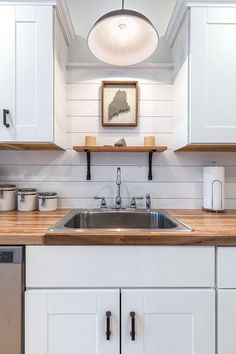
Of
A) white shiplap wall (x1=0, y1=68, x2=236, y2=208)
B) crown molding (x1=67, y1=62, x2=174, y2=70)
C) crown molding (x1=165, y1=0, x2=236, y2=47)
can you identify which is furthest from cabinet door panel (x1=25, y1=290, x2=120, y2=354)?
crown molding (x1=165, y1=0, x2=236, y2=47)

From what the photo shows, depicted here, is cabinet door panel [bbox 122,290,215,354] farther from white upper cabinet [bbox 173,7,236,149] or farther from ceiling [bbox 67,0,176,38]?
ceiling [bbox 67,0,176,38]

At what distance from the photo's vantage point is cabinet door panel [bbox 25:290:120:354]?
3.45ft

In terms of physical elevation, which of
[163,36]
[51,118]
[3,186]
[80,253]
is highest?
[163,36]

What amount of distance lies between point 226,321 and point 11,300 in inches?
35.5

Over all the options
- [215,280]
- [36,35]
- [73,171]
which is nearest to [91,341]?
[215,280]

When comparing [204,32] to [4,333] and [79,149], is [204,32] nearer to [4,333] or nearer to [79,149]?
[79,149]

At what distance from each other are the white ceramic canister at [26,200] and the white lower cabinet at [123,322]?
0.68 metres

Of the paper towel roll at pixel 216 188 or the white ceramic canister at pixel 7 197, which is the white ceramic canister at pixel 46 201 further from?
the paper towel roll at pixel 216 188

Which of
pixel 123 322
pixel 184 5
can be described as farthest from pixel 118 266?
pixel 184 5

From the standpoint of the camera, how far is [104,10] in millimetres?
1797

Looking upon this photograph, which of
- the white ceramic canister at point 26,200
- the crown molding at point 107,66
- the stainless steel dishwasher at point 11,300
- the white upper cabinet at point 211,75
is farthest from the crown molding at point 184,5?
the stainless steel dishwasher at point 11,300

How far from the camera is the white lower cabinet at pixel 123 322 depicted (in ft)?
3.45

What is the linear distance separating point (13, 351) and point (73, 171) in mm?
1039

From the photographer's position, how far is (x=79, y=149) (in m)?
1.59
